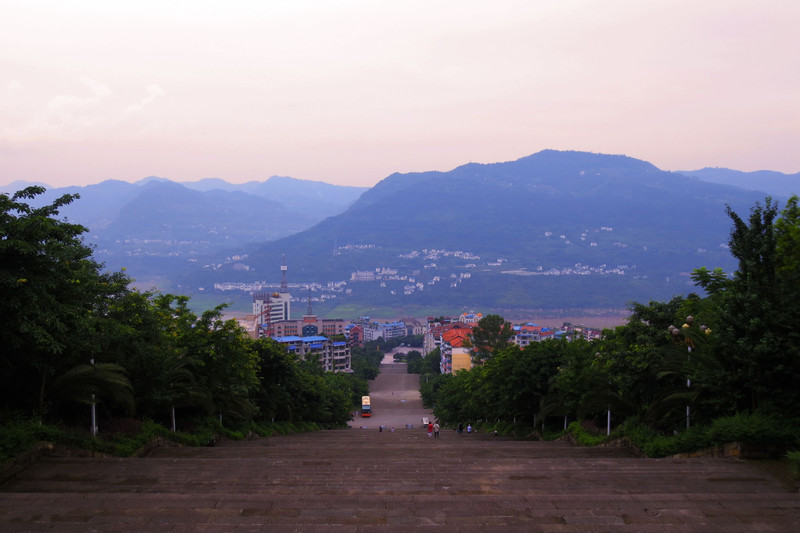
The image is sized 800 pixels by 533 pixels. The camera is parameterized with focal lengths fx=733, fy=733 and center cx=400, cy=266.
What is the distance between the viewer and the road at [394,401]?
211 feet

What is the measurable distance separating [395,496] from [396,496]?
0.01m

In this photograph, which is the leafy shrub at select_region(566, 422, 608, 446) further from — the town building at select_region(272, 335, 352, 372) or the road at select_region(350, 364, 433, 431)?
the town building at select_region(272, 335, 352, 372)

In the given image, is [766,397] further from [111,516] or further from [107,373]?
[107,373]

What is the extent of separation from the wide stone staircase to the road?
4392 cm

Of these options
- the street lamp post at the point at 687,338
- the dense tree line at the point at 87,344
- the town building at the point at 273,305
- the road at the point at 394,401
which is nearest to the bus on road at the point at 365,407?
the road at the point at 394,401

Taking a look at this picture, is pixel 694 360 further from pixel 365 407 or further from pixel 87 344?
pixel 365 407

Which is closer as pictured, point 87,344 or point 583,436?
point 87,344

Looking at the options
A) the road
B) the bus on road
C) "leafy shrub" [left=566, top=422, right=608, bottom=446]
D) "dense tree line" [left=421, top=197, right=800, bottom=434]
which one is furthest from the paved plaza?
the bus on road

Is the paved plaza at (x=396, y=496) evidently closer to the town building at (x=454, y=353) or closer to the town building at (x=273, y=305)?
the town building at (x=454, y=353)

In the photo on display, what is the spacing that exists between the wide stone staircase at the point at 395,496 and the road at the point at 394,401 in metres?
43.9

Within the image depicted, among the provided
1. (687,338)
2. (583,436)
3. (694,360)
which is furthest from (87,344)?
(583,436)

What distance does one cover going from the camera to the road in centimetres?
6444

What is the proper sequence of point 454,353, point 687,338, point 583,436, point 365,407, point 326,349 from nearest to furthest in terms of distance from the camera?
point 687,338 → point 583,436 → point 365,407 → point 454,353 → point 326,349

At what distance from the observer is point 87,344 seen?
12352mm
